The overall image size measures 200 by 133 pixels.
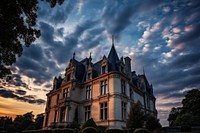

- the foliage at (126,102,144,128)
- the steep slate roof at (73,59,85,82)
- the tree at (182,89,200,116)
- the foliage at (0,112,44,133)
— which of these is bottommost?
the foliage at (0,112,44,133)

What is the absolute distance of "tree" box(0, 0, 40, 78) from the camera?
850cm

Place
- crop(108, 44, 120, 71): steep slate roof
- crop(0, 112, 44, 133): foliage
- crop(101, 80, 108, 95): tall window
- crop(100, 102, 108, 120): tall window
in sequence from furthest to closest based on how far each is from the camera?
crop(0, 112, 44, 133): foliage → crop(108, 44, 120, 71): steep slate roof → crop(101, 80, 108, 95): tall window → crop(100, 102, 108, 120): tall window

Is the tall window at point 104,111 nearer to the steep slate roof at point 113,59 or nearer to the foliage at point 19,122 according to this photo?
the steep slate roof at point 113,59

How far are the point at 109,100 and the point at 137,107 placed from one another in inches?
203

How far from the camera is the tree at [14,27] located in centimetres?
850

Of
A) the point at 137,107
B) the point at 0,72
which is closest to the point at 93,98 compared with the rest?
the point at 137,107

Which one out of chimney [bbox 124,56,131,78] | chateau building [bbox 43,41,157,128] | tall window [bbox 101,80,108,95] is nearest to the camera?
chateau building [bbox 43,41,157,128]

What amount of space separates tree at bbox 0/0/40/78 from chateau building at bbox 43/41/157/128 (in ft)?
53.3

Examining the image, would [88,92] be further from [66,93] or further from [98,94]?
[66,93]

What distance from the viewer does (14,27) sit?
928cm

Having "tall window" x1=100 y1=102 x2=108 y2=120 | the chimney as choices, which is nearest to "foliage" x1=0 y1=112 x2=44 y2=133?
"tall window" x1=100 y1=102 x2=108 y2=120

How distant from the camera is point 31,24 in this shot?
10.1 metres

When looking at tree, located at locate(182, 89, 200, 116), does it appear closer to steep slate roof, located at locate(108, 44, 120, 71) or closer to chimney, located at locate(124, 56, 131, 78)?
chimney, located at locate(124, 56, 131, 78)

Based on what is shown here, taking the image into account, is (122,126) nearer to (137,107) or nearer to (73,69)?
(137,107)
